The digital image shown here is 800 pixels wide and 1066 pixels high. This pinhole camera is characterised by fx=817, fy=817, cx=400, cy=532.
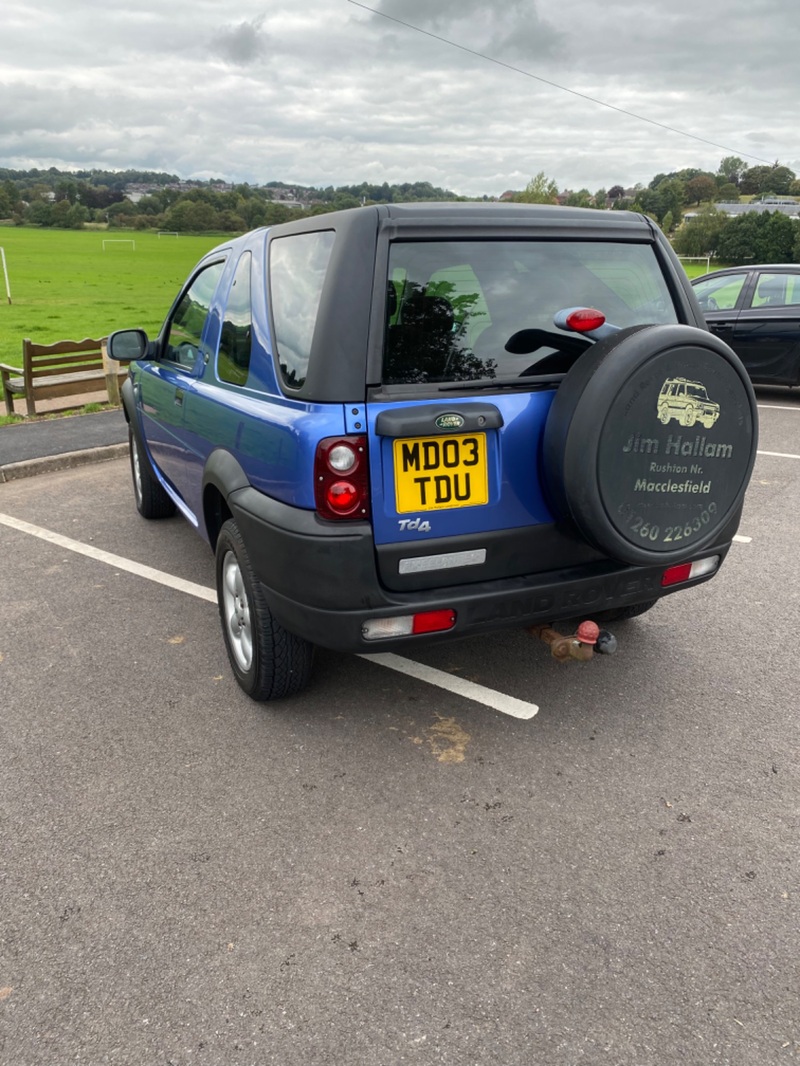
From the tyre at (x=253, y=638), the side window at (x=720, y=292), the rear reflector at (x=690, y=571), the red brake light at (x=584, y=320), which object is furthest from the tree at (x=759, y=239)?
Result: the tyre at (x=253, y=638)

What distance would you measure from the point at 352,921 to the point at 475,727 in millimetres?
1100

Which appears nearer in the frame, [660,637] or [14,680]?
[14,680]

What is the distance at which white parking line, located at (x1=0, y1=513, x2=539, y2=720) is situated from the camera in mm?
3395

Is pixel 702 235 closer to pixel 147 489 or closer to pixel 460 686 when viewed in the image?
pixel 147 489

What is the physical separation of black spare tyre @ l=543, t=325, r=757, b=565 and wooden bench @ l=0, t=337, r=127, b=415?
27.6ft

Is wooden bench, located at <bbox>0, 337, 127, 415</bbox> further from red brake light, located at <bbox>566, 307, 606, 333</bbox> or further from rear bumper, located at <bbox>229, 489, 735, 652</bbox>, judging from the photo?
red brake light, located at <bbox>566, 307, 606, 333</bbox>

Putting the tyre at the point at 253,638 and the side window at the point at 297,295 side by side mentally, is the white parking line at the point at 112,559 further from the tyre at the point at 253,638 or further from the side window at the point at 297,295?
the side window at the point at 297,295

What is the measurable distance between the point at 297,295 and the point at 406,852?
1.95 meters

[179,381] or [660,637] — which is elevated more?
[179,381]

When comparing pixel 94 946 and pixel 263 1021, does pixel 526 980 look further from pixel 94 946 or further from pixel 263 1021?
pixel 94 946

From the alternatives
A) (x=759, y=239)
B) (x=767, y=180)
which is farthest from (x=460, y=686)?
(x=767, y=180)

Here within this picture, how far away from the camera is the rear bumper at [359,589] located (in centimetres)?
268

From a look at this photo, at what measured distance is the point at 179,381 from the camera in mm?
4184

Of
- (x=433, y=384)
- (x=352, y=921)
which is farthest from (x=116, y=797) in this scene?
(x=433, y=384)
